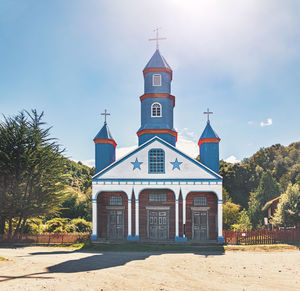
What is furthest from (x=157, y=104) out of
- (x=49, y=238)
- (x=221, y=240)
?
(x=49, y=238)

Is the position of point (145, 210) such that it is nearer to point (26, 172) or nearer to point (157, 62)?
point (26, 172)

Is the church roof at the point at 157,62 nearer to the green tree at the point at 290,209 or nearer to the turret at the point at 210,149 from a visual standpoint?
the turret at the point at 210,149

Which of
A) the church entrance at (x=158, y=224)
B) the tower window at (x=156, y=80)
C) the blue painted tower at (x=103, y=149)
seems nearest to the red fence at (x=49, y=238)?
the church entrance at (x=158, y=224)

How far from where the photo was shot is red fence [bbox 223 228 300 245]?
76.5ft

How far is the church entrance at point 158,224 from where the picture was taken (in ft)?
83.6

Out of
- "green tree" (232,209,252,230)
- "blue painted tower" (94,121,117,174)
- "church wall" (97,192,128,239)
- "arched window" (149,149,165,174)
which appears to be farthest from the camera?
"green tree" (232,209,252,230)

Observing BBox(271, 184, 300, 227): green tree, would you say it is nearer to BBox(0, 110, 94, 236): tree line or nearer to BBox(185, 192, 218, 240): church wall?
BBox(185, 192, 218, 240): church wall

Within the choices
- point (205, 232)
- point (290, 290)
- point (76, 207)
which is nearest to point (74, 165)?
point (76, 207)

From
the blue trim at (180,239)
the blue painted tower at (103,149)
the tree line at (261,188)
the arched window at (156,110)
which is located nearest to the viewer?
the blue trim at (180,239)

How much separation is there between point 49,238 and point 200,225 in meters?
12.2

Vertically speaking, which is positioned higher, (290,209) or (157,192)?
(157,192)

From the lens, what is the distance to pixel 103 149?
28109 millimetres

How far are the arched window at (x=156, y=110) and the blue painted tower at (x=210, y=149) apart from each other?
4.83m

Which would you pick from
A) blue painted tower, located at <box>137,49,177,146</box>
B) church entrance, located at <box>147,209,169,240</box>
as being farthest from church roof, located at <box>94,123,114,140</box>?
church entrance, located at <box>147,209,169,240</box>
